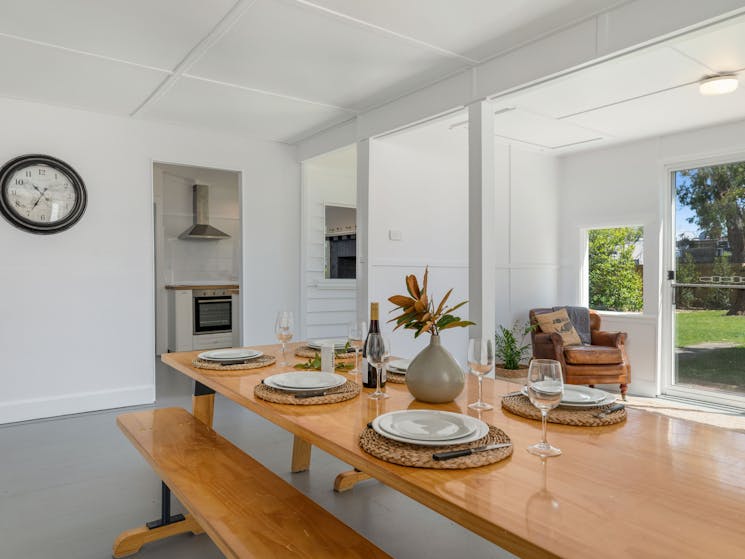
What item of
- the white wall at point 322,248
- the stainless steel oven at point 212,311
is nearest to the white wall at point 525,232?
the white wall at point 322,248

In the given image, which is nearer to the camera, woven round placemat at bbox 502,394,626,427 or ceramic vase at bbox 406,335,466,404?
woven round placemat at bbox 502,394,626,427

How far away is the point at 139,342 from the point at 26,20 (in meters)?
2.51

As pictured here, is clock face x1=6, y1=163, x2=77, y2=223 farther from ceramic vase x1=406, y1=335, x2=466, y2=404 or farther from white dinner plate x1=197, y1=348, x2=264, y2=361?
ceramic vase x1=406, y1=335, x2=466, y2=404

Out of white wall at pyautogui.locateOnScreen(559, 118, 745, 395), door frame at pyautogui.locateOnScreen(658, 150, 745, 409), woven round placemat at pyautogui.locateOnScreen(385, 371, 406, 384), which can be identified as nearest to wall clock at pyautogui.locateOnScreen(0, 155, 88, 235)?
woven round placemat at pyautogui.locateOnScreen(385, 371, 406, 384)

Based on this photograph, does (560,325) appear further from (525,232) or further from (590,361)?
(525,232)

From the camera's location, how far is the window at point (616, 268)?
5102mm

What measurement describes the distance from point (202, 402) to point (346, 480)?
821mm

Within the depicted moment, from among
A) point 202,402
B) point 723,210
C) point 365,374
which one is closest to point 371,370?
point 365,374

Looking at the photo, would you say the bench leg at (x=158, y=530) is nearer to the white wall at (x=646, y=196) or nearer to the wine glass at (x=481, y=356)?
the wine glass at (x=481, y=356)

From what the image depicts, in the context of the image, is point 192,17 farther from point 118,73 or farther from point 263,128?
point 263,128

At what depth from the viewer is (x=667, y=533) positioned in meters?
0.81

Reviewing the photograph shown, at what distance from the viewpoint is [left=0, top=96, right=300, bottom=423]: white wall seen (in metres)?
3.80

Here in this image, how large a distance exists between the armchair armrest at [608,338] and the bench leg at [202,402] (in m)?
3.70

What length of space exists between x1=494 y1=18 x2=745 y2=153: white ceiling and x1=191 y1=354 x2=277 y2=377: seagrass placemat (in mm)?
2175
